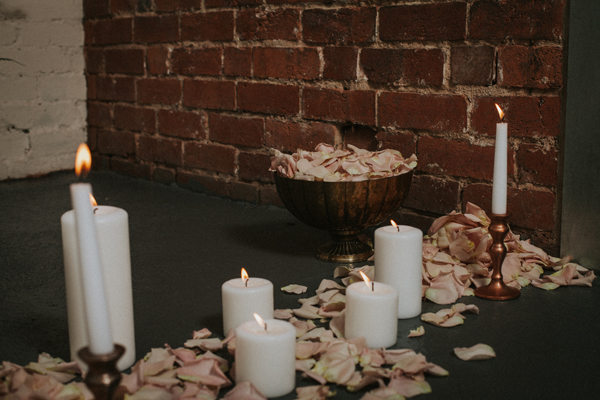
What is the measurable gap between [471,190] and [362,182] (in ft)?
1.08

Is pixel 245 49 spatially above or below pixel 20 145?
above

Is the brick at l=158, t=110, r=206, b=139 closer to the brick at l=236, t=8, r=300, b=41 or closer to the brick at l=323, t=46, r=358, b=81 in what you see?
the brick at l=236, t=8, r=300, b=41

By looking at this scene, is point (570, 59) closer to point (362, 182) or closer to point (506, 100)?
point (506, 100)

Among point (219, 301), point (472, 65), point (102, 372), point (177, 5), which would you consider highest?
point (177, 5)

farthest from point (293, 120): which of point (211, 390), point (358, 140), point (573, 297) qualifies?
point (211, 390)

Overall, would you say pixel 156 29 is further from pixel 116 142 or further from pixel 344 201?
→ pixel 344 201

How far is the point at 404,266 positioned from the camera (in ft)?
3.23

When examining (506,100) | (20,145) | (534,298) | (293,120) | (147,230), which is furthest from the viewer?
(20,145)

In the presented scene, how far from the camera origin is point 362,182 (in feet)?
3.80

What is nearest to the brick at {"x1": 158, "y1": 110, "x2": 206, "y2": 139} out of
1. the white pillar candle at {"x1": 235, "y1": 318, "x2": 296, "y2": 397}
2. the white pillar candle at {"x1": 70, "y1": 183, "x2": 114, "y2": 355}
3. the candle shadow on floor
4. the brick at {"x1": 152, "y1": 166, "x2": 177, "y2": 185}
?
the brick at {"x1": 152, "y1": 166, "x2": 177, "y2": 185}

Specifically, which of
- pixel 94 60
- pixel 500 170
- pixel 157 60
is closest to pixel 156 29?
pixel 157 60

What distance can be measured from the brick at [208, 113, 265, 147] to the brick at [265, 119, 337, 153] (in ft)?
0.12

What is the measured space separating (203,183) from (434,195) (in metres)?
0.83

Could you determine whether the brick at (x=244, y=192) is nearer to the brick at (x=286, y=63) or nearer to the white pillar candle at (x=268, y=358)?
the brick at (x=286, y=63)
